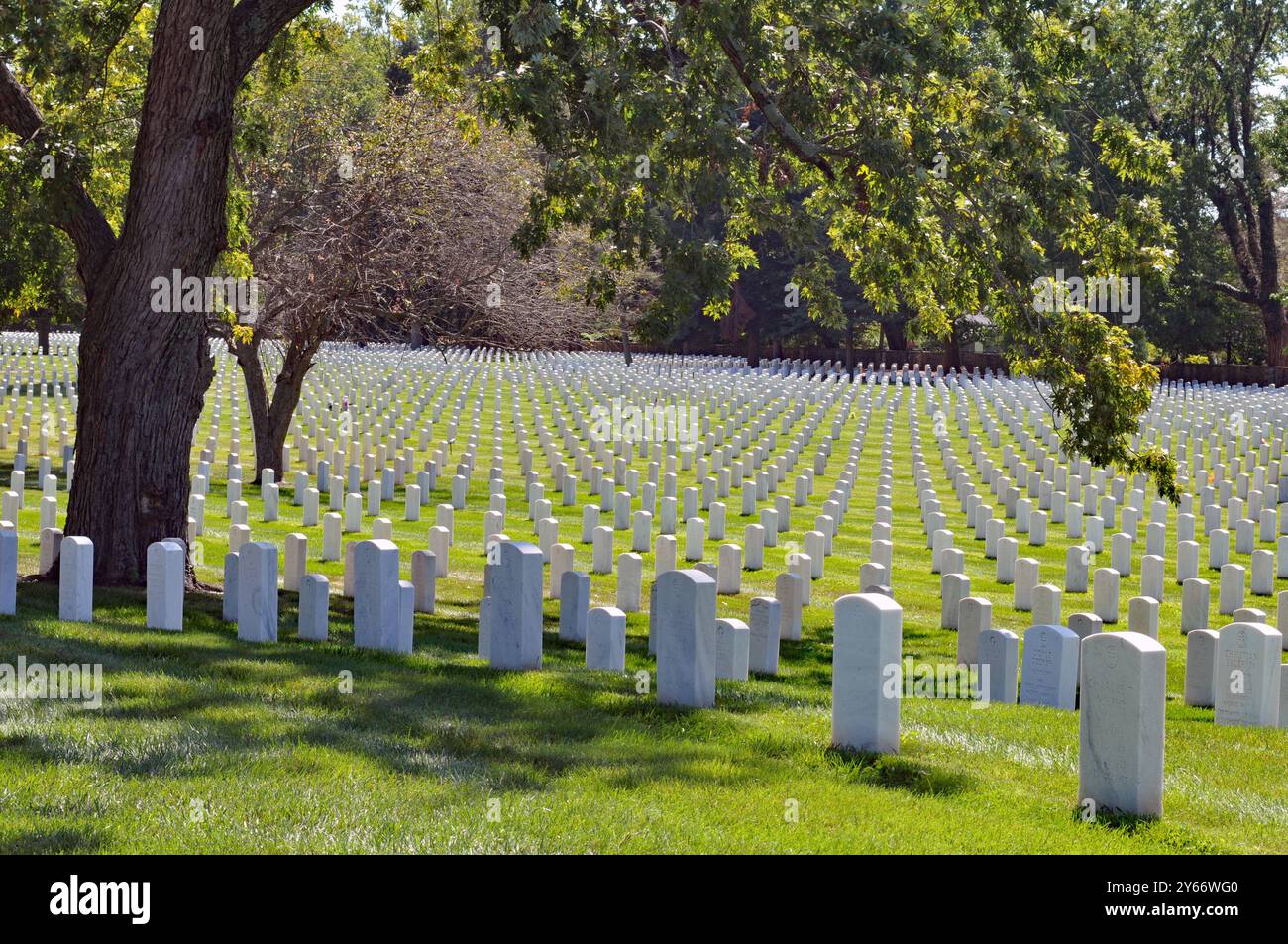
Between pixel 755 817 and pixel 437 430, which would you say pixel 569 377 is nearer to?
pixel 437 430

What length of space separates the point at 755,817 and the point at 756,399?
1152 inches

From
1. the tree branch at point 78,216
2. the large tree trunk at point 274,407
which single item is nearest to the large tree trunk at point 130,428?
the tree branch at point 78,216

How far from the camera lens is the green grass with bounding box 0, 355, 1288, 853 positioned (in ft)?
15.1

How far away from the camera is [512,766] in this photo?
5355 millimetres

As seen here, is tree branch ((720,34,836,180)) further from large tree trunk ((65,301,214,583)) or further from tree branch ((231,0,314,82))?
large tree trunk ((65,301,214,583))

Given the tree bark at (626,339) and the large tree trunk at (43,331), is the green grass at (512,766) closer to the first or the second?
the tree bark at (626,339)

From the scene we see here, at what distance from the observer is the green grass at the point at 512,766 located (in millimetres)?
4613

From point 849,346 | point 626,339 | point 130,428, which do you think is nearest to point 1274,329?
point 849,346
